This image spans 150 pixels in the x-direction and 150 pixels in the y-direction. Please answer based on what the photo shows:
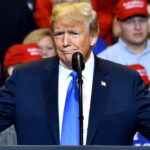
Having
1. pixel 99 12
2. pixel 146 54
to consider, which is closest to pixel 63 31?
pixel 146 54

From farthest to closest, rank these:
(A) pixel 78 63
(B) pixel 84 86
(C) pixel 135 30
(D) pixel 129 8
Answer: (D) pixel 129 8 → (C) pixel 135 30 → (B) pixel 84 86 → (A) pixel 78 63

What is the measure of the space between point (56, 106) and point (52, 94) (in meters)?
0.08

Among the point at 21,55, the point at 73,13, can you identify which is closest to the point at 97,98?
the point at 73,13

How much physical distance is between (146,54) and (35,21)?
1.20 meters

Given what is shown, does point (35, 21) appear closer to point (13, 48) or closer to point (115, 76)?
point (13, 48)

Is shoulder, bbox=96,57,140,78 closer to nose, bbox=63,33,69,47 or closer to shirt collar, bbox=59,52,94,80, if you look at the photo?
shirt collar, bbox=59,52,94,80

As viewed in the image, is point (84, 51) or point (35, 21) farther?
point (35, 21)

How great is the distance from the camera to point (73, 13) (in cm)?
246

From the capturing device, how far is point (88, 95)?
2504 millimetres

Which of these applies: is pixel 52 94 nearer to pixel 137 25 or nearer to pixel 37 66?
pixel 37 66

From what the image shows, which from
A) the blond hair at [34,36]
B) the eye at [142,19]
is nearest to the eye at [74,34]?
the blond hair at [34,36]

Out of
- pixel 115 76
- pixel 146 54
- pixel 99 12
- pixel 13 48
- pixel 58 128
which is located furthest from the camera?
pixel 99 12

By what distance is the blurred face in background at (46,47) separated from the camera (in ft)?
14.4

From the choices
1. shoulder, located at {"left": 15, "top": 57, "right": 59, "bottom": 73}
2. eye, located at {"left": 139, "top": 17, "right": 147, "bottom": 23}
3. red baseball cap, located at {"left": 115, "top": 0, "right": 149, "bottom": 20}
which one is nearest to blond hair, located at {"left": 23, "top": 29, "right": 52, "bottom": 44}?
red baseball cap, located at {"left": 115, "top": 0, "right": 149, "bottom": 20}
